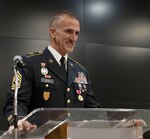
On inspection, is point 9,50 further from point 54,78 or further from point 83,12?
point 54,78

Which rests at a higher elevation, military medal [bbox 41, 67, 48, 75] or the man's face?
the man's face

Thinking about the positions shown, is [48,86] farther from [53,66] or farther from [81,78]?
[81,78]

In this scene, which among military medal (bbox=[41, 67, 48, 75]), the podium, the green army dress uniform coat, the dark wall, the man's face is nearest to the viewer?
the podium

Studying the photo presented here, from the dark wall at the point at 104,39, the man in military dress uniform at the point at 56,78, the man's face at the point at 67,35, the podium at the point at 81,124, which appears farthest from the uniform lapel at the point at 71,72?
the dark wall at the point at 104,39

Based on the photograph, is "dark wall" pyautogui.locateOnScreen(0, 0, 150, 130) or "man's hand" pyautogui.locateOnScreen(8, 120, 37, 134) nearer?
"man's hand" pyautogui.locateOnScreen(8, 120, 37, 134)

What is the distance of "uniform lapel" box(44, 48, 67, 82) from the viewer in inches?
88.7

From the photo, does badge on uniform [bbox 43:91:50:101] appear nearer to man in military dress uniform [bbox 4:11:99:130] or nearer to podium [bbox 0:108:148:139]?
man in military dress uniform [bbox 4:11:99:130]

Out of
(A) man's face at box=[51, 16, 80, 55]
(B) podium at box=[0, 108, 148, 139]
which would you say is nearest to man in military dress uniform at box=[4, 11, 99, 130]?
(A) man's face at box=[51, 16, 80, 55]

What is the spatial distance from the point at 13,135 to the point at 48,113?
21cm

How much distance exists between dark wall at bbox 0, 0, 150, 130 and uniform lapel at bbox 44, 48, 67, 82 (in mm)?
1160

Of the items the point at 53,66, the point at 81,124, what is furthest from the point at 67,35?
the point at 81,124

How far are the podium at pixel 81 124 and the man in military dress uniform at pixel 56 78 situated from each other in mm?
511

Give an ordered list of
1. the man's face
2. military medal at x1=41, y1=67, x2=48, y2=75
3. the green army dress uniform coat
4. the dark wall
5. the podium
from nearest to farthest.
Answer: the podium, the green army dress uniform coat, military medal at x1=41, y1=67, x2=48, y2=75, the man's face, the dark wall

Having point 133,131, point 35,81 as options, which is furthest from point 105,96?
point 133,131
